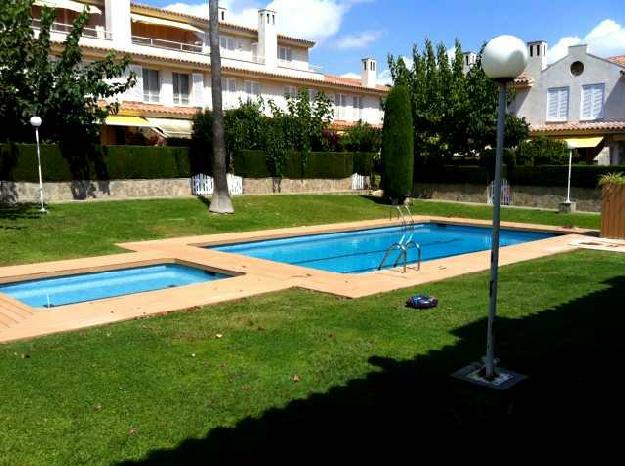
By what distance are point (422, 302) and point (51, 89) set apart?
761 inches

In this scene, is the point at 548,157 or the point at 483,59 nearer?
the point at 483,59

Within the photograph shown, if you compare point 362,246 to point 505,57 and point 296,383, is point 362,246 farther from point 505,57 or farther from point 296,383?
point 505,57

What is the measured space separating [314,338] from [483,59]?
4090 millimetres

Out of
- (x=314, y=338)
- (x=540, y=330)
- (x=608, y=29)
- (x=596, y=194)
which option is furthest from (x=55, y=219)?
(x=608, y=29)

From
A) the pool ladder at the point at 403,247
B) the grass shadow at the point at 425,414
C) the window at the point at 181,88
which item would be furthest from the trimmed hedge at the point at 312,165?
the grass shadow at the point at 425,414

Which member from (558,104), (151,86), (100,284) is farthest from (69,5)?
(558,104)

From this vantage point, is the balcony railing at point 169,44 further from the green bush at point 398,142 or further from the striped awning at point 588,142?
the striped awning at point 588,142

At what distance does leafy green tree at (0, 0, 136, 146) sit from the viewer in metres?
21.4

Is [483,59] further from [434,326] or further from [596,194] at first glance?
[596,194]

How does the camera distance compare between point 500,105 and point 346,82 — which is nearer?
point 500,105

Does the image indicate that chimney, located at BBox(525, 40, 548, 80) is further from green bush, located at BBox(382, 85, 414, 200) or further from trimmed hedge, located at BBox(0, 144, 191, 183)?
trimmed hedge, located at BBox(0, 144, 191, 183)

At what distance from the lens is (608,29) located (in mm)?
44344

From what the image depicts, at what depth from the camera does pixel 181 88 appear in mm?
41250

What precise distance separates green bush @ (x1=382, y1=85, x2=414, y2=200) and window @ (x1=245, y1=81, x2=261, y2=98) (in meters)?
17.5
